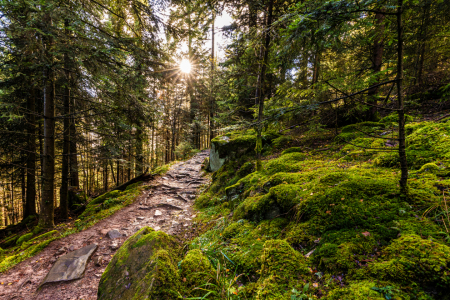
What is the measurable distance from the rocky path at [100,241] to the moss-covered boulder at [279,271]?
354 cm

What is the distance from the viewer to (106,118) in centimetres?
706

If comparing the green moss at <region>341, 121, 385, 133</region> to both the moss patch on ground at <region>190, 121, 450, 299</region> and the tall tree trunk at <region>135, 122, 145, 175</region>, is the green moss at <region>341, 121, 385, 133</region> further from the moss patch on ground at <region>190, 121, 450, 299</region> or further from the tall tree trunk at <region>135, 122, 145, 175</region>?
the tall tree trunk at <region>135, 122, 145, 175</region>

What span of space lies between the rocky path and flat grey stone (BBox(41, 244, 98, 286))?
11cm

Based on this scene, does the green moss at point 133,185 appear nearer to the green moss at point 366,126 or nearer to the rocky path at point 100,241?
the rocky path at point 100,241

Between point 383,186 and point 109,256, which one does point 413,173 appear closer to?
point 383,186

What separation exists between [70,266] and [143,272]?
3097 millimetres

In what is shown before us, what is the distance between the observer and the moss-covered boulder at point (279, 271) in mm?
1892

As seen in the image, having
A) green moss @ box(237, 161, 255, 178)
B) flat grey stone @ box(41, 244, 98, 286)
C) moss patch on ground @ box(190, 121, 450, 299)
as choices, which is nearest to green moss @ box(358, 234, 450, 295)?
moss patch on ground @ box(190, 121, 450, 299)

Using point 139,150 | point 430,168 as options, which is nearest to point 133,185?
point 139,150

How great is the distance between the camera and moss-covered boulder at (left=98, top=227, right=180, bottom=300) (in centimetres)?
207

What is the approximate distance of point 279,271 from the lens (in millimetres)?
2090

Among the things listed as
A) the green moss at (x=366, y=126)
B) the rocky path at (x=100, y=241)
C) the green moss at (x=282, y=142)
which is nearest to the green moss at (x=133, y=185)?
the rocky path at (x=100, y=241)

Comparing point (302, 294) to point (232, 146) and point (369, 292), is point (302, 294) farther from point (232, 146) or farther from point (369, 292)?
point (232, 146)

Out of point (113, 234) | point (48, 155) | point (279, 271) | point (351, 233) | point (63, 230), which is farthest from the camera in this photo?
point (48, 155)
